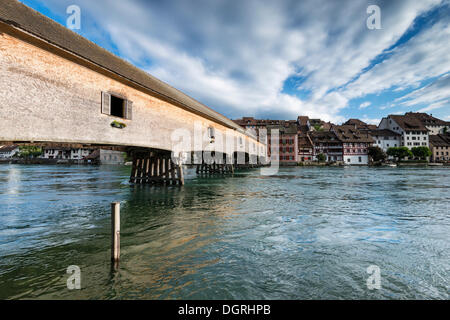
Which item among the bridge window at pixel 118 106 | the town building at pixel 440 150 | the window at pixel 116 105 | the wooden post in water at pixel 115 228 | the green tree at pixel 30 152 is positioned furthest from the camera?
the green tree at pixel 30 152

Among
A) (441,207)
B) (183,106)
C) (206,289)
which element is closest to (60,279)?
(206,289)

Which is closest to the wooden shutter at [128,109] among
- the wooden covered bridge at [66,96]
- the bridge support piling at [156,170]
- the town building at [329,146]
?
the wooden covered bridge at [66,96]

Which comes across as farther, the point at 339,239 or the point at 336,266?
the point at 339,239

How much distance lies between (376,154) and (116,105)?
63859 millimetres

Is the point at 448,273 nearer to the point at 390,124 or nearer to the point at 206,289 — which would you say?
the point at 206,289

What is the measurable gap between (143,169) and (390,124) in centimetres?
7965

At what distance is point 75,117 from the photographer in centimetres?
819

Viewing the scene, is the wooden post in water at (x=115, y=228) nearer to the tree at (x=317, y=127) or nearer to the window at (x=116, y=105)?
the window at (x=116, y=105)

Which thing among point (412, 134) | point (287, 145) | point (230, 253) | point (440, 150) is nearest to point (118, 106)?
point (230, 253)

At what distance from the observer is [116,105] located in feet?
37.9

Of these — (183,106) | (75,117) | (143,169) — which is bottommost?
(143,169)

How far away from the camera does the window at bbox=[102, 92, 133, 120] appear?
9356 mm

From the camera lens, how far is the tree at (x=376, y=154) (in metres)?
57.8

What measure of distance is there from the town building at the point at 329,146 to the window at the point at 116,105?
57.4 metres
